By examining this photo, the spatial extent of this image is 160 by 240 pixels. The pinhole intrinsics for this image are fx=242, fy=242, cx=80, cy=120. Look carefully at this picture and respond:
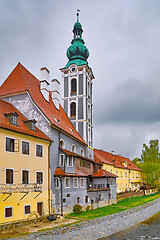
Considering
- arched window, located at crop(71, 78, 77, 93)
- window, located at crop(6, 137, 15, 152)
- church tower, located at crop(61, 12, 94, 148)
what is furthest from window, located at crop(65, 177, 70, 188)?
arched window, located at crop(71, 78, 77, 93)

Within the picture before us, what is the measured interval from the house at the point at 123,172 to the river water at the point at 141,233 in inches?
1082

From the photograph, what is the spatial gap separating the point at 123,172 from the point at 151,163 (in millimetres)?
9225

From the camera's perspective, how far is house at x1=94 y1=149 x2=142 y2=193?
175ft

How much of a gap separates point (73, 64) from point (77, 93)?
4.98 metres

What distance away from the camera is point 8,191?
1920 centimetres

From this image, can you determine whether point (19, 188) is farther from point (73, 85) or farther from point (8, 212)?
point (73, 85)

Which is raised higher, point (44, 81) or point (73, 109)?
point (44, 81)

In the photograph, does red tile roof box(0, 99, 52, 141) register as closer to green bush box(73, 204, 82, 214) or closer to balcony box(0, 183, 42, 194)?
balcony box(0, 183, 42, 194)

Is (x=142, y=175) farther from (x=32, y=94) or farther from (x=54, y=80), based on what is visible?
(x=32, y=94)

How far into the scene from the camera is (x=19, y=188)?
20.3 metres

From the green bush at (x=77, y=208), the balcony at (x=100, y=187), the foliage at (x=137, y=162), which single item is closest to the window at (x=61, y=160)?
the green bush at (x=77, y=208)

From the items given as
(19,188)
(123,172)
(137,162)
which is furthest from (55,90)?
(137,162)

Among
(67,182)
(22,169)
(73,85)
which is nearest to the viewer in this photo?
(22,169)

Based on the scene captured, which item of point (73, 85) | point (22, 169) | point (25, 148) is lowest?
point (22, 169)
